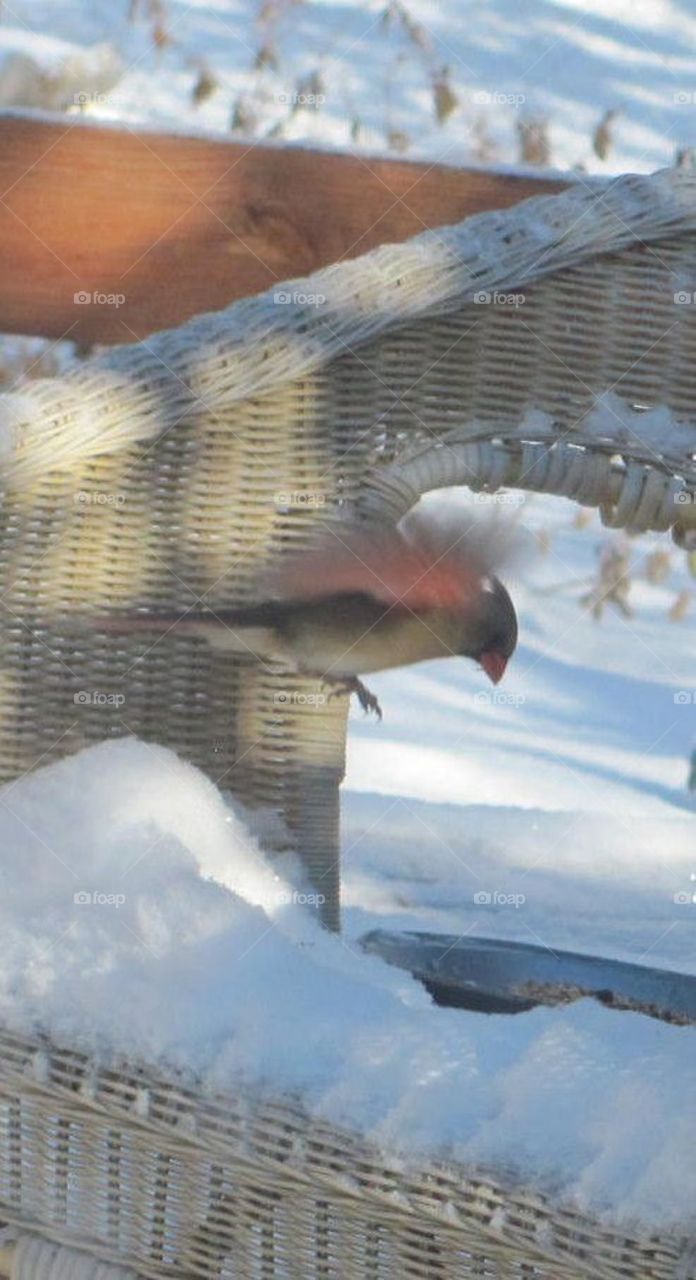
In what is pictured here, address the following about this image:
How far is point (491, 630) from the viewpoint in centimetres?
152

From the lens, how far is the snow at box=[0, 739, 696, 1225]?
917 millimetres

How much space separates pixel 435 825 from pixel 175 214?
0.67 meters

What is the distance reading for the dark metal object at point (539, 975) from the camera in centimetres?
145

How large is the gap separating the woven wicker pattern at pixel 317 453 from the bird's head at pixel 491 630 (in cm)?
9

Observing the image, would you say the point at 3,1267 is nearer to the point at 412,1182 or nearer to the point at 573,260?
the point at 412,1182

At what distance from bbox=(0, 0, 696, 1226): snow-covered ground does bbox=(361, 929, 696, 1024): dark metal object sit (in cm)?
8

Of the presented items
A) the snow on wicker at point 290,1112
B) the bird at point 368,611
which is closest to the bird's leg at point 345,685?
the bird at point 368,611

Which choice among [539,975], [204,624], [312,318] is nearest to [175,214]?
[312,318]

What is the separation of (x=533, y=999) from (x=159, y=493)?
50 centimetres

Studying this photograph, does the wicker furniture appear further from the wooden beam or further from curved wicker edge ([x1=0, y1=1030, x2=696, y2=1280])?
curved wicker edge ([x1=0, y1=1030, x2=696, y2=1280])

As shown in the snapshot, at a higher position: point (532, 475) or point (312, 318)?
point (312, 318)

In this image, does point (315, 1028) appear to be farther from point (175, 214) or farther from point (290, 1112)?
point (175, 214)

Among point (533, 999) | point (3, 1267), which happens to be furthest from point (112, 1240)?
point (533, 999)

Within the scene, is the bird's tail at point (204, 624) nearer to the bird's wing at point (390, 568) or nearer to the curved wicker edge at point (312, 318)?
the bird's wing at point (390, 568)
